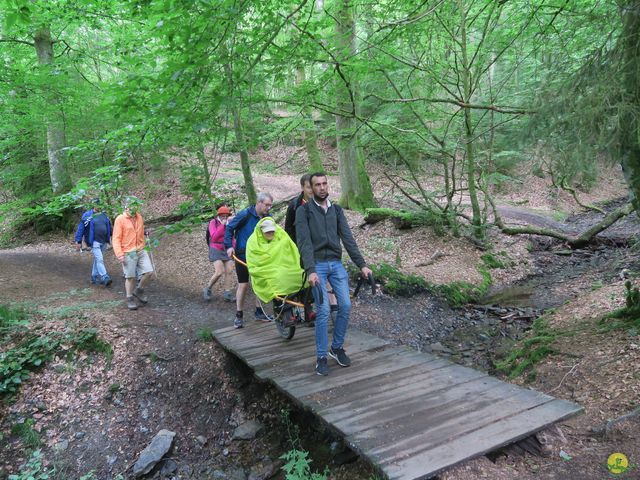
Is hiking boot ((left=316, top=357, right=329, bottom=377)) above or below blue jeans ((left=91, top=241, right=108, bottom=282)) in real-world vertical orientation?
below

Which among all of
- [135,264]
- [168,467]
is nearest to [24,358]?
[135,264]

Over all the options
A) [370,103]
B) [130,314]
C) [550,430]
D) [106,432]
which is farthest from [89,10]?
[550,430]

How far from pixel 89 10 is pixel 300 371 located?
33.9ft

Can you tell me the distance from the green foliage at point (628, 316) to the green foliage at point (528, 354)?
75 cm

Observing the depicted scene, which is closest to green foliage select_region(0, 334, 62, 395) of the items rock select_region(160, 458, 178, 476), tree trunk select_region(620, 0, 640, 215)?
rock select_region(160, 458, 178, 476)

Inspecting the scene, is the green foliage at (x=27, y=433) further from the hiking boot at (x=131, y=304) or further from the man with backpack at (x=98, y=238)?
the man with backpack at (x=98, y=238)

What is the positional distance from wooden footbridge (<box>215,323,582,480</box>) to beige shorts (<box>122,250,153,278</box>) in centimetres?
350

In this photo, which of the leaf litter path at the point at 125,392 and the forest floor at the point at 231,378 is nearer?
the forest floor at the point at 231,378

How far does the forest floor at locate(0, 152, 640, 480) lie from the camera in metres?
A: 4.13

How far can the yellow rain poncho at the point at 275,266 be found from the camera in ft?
17.7

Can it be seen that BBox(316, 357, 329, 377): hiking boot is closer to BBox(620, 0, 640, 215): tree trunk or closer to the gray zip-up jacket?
the gray zip-up jacket

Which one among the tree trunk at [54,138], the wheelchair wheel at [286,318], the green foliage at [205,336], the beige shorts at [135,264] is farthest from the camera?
the tree trunk at [54,138]

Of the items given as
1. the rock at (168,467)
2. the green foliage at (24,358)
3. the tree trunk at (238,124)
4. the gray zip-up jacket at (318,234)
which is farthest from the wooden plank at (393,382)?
the green foliage at (24,358)

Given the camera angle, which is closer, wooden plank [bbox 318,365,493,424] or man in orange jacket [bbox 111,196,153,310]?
wooden plank [bbox 318,365,493,424]
